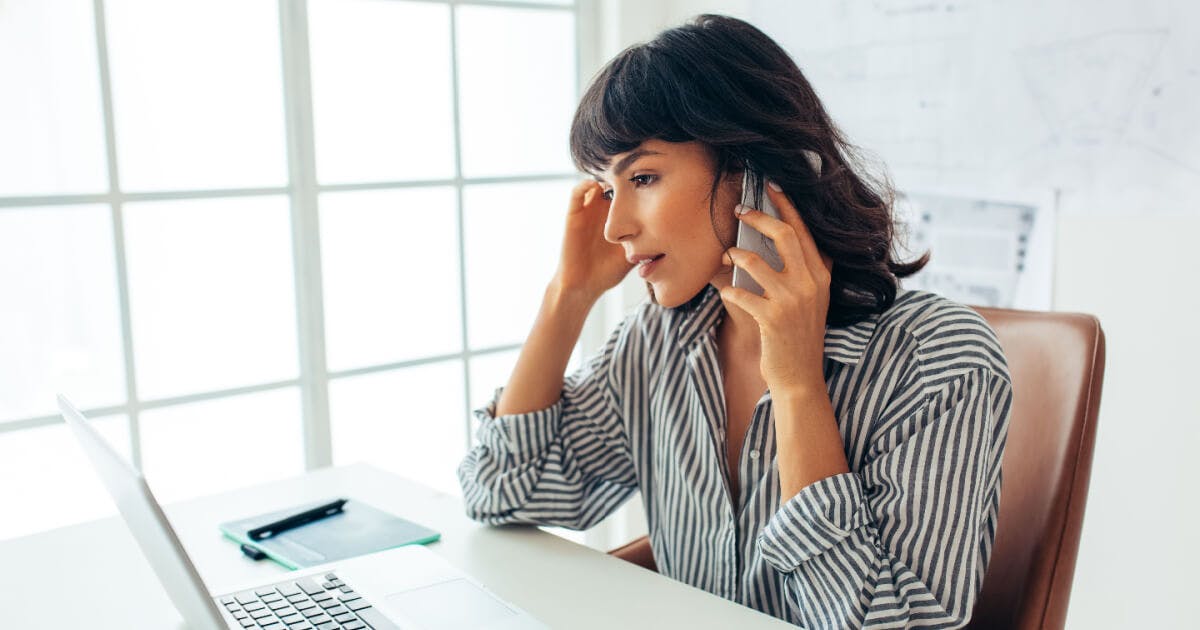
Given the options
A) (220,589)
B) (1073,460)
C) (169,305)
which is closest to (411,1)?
(169,305)

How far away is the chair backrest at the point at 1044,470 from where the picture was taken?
3.92 feet

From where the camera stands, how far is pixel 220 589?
3.67 feet

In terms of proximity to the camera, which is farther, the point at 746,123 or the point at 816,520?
the point at 746,123

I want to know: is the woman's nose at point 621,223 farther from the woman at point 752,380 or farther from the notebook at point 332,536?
the notebook at point 332,536

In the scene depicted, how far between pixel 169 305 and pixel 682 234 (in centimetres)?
125

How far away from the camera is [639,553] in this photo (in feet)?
5.10

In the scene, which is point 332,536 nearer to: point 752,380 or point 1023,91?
point 752,380

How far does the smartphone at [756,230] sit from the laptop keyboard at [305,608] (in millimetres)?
573

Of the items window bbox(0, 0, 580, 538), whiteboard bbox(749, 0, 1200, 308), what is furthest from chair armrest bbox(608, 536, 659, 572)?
window bbox(0, 0, 580, 538)

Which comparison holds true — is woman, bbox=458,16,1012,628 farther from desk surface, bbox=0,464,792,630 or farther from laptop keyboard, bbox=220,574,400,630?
laptop keyboard, bbox=220,574,400,630

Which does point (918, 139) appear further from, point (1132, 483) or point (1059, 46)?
point (1132, 483)

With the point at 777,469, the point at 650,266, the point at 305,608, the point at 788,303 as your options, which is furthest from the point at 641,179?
the point at 305,608

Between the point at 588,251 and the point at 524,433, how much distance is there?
29 cm

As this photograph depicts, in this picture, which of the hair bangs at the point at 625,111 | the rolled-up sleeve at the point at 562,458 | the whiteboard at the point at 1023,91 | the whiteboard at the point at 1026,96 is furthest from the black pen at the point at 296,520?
the whiteboard at the point at 1023,91
